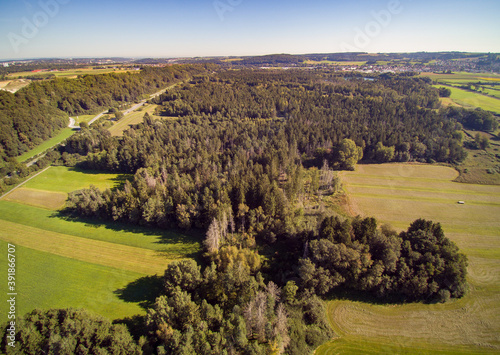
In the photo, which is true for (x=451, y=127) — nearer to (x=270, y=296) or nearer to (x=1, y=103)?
(x=270, y=296)

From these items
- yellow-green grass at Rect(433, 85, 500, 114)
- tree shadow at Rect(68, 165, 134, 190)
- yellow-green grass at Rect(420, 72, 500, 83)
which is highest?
yellow-green grass at Rect(420, 72, 500, 83)

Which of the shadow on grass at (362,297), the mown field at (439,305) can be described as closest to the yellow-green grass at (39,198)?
the shadow on grass at (362,297)

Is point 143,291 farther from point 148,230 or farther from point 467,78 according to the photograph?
point 467,78

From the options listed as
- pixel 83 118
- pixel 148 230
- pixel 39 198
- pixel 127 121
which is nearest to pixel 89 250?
pixel 148 230

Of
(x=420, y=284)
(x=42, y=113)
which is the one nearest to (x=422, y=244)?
(x=420, y=284)

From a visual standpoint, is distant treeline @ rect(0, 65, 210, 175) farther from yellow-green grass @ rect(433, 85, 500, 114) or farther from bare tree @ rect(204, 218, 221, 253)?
yellow-green grass @ rect(433, 85, 500, 114)

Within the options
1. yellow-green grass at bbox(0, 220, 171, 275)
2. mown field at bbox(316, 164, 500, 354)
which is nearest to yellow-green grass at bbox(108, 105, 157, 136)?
yellow-green grass at bbox(0, 220, 171, 275)
